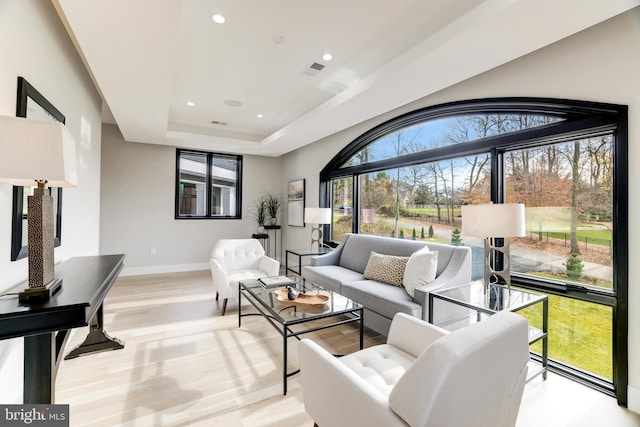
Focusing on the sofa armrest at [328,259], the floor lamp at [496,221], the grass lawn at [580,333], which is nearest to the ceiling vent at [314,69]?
the floor lamp at [496,221]

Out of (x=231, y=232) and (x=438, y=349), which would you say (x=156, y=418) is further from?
(x=231, y=232)

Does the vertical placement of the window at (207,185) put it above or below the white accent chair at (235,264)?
above

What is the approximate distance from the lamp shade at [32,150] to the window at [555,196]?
3.21 m

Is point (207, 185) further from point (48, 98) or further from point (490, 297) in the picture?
point (490, 297)

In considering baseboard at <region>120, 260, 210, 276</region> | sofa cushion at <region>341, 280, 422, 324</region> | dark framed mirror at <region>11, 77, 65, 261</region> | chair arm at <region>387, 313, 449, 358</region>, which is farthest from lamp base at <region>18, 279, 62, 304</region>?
baseboard at <region>120, 260, 210, 276</region>

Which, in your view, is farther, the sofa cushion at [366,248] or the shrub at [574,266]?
the sofa cushion at [366,248]

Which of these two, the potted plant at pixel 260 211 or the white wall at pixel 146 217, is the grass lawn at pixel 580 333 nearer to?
the potted plant at pixel 260 211

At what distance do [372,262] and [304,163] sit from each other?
10.4 ft

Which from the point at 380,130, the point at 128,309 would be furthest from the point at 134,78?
the point at 380,130

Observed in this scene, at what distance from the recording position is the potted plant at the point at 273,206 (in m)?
6.77

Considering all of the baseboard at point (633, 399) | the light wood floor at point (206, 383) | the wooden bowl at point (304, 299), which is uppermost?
the wooden bowl at point (304, 299)

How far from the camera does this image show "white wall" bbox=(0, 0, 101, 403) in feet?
5.30

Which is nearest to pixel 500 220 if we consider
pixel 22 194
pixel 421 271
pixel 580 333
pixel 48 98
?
pixel 421 271

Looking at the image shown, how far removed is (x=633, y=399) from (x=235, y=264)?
3849 millimetres
